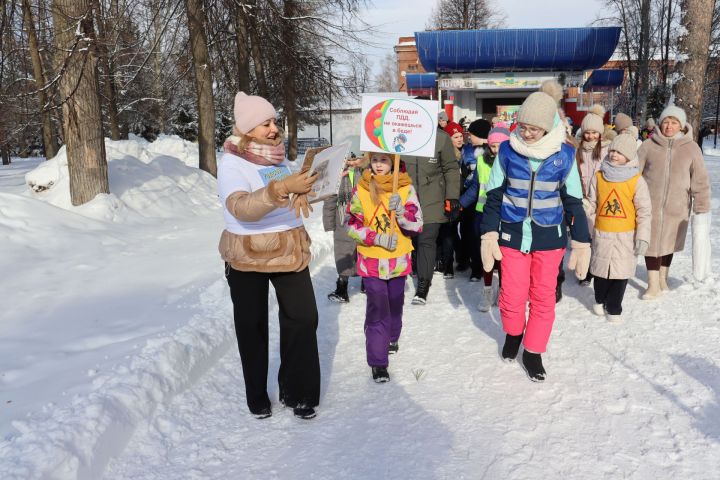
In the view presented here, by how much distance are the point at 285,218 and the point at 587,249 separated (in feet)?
6.90

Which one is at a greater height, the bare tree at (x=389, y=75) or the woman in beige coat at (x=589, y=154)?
the bare tree at (x=389, y=75)

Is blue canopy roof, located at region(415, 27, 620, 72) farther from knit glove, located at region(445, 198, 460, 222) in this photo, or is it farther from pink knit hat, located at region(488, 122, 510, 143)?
pink knit hat, located at region(488, 122, 510, 143)

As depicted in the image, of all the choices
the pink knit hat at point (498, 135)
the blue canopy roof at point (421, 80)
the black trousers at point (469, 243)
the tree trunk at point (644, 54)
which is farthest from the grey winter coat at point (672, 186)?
the tree trunk at point (644, 54)

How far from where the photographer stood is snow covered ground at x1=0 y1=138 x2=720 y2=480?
2.74 meters

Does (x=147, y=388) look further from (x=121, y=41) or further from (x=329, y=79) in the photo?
(x=329, y=79)

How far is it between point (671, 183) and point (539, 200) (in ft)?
7.71

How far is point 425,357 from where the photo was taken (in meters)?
4.18

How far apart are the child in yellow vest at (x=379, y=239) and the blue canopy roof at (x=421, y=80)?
14.4 metres

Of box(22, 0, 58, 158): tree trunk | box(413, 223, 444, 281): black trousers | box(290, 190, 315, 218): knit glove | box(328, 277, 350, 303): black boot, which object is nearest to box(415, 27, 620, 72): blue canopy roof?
box(22, 0, 58, 158): tree trunk

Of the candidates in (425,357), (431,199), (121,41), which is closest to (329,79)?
(121,41)

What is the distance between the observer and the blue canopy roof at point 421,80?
A: 17500mm

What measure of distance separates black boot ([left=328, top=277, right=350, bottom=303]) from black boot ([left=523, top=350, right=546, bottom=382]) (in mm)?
2399

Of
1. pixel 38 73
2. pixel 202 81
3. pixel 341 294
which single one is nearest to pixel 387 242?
pixel 341 294

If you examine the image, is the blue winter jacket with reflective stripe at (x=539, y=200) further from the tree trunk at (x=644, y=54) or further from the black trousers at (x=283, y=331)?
the tree trunk at (x=644, y=54)
